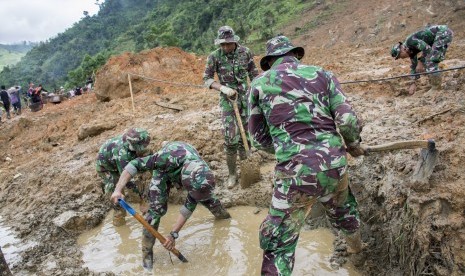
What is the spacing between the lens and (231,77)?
209 inches

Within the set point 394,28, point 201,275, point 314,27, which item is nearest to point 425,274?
point 201,275

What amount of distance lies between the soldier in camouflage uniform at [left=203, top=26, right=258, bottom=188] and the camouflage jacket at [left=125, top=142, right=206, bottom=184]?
3.54 ft

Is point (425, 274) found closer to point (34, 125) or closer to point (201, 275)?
point (201, 275)

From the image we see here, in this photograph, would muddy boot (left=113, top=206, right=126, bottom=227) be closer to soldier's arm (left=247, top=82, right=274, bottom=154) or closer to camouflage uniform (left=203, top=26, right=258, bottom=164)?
camouflage uniform (left=203, top=26, right=258, bottom=164)

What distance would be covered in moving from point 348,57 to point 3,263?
386 inches

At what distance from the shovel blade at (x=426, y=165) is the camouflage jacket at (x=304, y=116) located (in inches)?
29.6

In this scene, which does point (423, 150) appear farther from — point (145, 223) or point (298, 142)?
point (145, 223)

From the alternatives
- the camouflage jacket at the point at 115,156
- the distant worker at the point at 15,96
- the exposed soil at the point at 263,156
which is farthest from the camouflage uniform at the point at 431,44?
the distant worker at the point at 15,96

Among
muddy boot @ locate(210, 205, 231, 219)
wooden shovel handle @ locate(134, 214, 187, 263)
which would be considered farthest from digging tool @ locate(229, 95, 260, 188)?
wooden shovel handle @ locate(134, 214, 187, 263)

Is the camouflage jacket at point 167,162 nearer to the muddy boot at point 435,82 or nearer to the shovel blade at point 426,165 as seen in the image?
the shovel blade at point 426,165

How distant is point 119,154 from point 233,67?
1.83 meters

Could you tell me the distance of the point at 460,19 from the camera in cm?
1229

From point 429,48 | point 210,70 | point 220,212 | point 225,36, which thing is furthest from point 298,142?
point 429,48

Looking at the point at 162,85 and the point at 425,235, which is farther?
the point at 162,85
